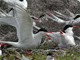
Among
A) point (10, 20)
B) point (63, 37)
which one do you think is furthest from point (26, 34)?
point (10, 20)

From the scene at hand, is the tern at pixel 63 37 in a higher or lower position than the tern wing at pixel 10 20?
lower

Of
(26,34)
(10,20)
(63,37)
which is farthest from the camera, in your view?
(10,20)

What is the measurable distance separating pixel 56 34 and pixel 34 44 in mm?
1484

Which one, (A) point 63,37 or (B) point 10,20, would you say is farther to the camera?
(B) point 10,20

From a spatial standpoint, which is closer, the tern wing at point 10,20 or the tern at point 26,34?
the tern at point 26,34

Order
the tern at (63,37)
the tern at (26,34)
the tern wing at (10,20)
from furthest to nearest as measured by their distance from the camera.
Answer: the tern wing at (10,20)
the tern at (63,37)
the tern at (26,34)

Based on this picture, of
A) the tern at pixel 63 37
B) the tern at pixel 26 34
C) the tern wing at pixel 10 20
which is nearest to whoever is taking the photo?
the tern at pixel 26 34

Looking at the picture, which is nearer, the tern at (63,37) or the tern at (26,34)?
the tern at (26,34)

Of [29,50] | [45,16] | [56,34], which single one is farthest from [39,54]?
[45,16]

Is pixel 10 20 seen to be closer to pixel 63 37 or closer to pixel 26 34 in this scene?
pixel 63 37

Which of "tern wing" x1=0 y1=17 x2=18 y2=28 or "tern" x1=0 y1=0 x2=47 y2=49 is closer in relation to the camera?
"tern" x1=0 y1=0 x2=47 y2=49

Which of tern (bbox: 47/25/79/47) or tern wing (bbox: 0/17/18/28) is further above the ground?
tern wing (bbox: 0/17/18/28)

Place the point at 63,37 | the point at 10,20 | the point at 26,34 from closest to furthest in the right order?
1. the point at 26,34
2. the point at 63,37
3. the point at 10,20

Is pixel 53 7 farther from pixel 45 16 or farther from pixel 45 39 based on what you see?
pixel 45 39
